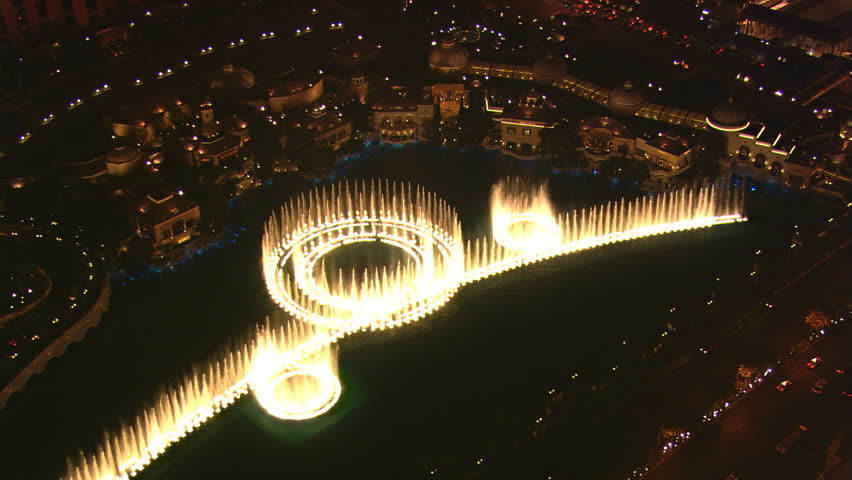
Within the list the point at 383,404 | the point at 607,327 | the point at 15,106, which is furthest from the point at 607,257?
the point at 15,106

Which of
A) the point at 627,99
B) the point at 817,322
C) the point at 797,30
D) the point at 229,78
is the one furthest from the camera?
the point at 797,30

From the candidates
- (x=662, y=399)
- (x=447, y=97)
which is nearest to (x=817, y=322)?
(x=662, y=399)

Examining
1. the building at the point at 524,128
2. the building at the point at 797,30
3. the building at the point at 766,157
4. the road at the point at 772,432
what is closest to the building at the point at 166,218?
the building at the point at 524,128

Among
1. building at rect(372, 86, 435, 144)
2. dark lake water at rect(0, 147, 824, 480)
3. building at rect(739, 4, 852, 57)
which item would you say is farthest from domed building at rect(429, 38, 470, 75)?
building at rect(739, 4, 852, 57)

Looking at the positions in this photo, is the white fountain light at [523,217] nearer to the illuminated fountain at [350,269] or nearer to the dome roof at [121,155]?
the illuminated fountain at [350,269]

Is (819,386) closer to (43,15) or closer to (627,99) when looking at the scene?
(627,99)
